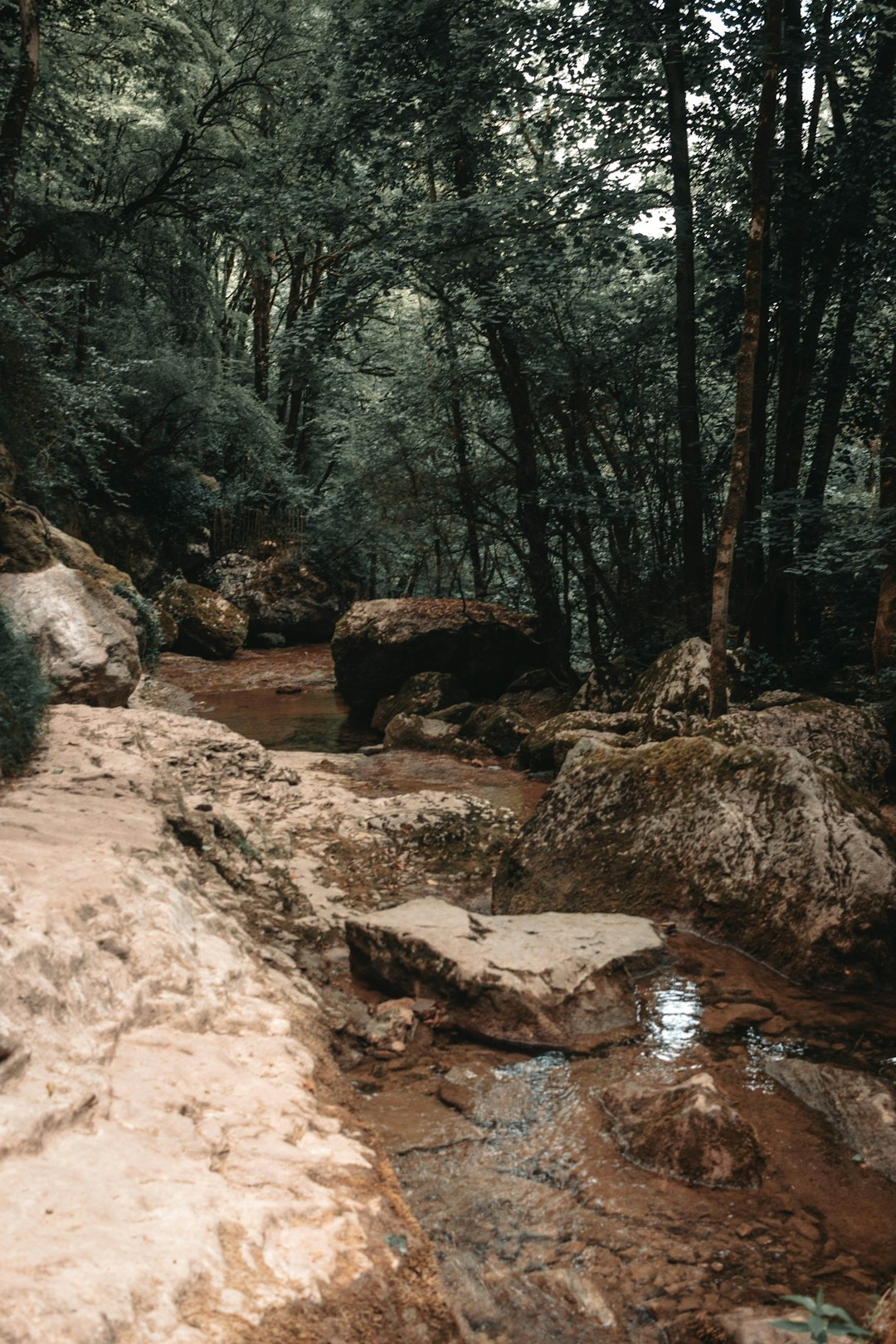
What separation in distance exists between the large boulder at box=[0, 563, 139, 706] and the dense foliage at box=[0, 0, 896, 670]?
3.13 meters

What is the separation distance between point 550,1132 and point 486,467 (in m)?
10.5

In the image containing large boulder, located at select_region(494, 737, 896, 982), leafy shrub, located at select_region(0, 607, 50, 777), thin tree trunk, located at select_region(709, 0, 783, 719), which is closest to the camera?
large boulder, located at select_region(494, 737, 896, 982)

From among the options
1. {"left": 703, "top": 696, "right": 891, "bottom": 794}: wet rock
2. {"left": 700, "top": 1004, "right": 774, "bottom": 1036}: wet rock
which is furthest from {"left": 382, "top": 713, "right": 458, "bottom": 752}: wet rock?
{"left": 700, "top": 1004, "right": 774, "bottom": 1036}: wet rock

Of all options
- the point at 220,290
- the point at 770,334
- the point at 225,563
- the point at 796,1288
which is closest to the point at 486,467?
the point at 770,334

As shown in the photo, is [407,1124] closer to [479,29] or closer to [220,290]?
[479,29]

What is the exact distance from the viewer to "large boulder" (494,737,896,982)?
4926 millimetres

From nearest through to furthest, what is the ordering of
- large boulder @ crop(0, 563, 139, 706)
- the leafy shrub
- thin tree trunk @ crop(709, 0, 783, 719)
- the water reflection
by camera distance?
1. the water reflection
2. the leafy shrub
3. thin tree trunk @ crop(709, 0, 783, 719)
4. large boulder @ crop(0, 563, 139, 706)

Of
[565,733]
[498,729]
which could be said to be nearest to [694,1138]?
[565,733]

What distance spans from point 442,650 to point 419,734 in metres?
2.53

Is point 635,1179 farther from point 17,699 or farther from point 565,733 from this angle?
point 565,733

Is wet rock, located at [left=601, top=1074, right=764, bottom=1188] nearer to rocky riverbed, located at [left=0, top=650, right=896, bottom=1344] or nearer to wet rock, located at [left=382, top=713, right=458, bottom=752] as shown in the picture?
rocky riverbed, located at [left=0, top=650, right=896, bottom=1344]

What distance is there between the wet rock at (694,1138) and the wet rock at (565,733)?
5.63 m

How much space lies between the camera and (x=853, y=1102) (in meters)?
3.56

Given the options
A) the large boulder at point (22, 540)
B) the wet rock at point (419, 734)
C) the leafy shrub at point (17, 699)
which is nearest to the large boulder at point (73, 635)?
the large boulder at point (22, 540)
